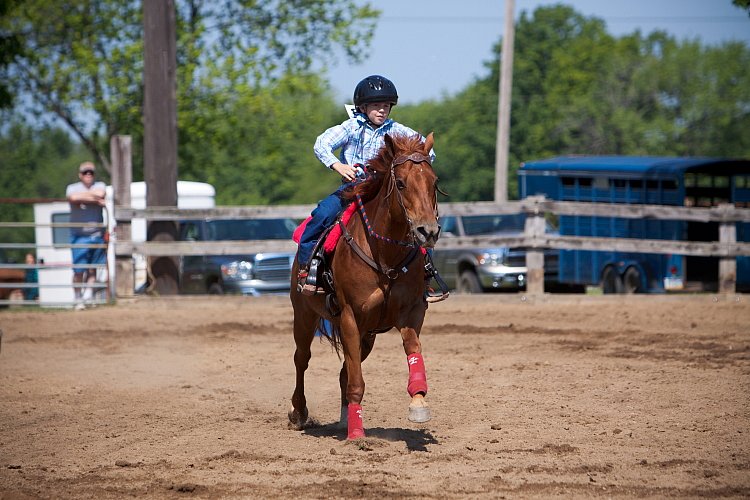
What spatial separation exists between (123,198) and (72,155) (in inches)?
3240

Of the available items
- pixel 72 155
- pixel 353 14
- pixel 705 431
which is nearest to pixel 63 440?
pixel 705 431

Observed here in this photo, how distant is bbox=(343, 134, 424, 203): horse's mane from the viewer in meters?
6.36

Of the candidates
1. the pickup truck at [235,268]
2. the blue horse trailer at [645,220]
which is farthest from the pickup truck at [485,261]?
the pickup truck at [235,268]

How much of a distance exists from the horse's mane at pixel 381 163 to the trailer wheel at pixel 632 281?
1222 centimetres

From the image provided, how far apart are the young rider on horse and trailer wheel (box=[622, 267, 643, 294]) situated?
39.5 feet

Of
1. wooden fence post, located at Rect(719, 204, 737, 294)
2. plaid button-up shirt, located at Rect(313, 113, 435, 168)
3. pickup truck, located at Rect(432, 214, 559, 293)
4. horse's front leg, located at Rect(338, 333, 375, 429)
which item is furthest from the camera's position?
pickup truck, located at Rect(432, 214, 559, 293)

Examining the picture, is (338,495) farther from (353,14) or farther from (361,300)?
(353,14)

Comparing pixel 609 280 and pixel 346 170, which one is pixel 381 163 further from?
pixel 609 280

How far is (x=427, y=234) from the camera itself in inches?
229

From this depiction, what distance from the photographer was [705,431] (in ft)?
21.6

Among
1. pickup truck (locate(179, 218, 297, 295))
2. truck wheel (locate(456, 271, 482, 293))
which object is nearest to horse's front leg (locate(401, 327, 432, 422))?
pickup truck (locate(179, 218, 297, 295))

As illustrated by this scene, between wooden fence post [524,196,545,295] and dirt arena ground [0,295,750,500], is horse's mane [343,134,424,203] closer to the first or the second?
dirt arena ground [0,295,750,500]

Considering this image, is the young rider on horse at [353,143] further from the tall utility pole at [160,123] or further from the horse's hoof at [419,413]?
the tall utility pole at [160,123]

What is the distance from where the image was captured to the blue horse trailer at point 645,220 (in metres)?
17.9
